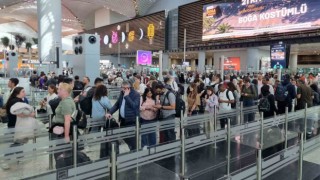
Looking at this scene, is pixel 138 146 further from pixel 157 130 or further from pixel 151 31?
pixel 151 31

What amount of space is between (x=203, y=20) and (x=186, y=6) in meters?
4.34

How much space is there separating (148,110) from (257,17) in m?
27.2

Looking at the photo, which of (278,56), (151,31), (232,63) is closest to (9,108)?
(278,56)

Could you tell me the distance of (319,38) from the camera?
25.0 meters

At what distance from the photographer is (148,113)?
203 inches

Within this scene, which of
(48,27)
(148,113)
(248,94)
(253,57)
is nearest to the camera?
(148,113)

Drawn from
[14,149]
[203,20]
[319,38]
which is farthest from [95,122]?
[203,20]

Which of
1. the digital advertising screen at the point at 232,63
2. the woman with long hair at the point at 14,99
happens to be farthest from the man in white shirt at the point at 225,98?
the digital advertising screen at the point at 232,63

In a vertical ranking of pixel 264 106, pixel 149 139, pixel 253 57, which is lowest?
pixel 149 139

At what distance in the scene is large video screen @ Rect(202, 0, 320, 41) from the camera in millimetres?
25172

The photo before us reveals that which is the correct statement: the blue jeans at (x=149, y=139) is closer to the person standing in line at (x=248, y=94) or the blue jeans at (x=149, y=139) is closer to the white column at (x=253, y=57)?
the person standing in line at (x=248, y=94)

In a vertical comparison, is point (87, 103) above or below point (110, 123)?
above

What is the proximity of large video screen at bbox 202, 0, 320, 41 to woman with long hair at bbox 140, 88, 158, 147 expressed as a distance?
24198mm

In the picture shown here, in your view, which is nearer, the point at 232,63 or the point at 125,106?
the point at 125,106
